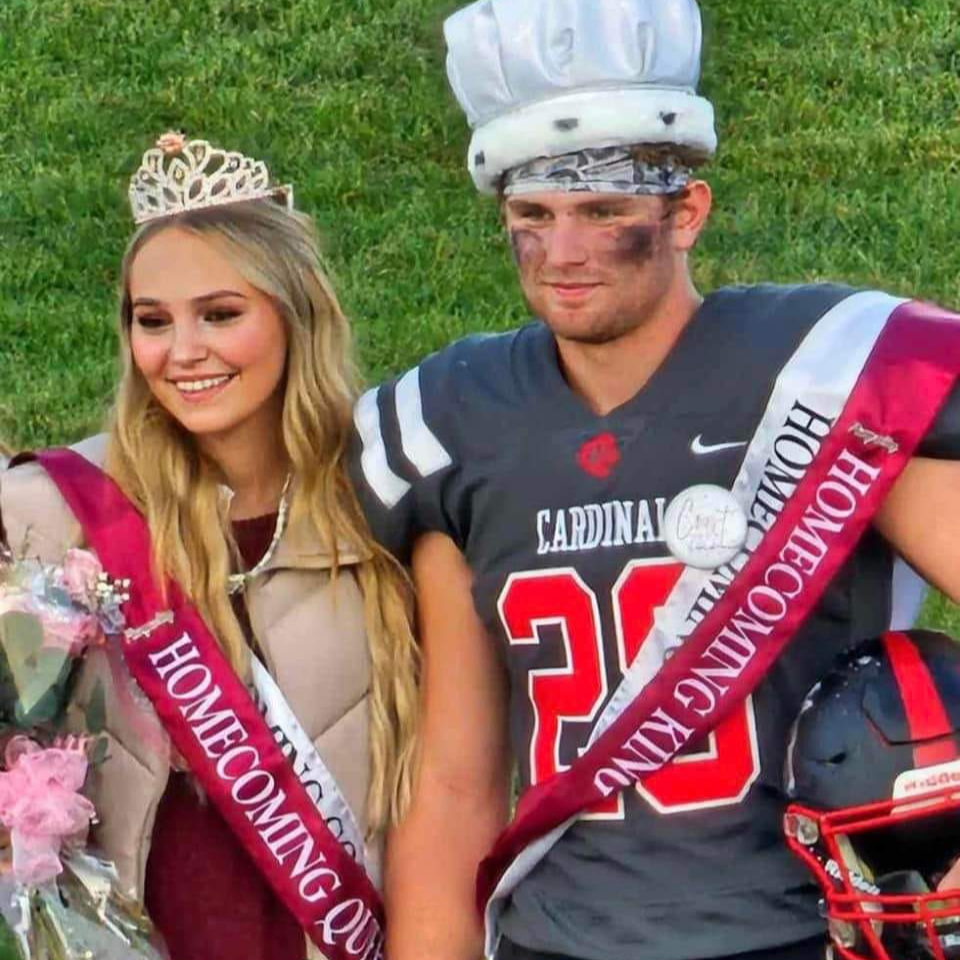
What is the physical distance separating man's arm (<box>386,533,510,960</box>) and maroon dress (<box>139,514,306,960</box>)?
0.29 meters

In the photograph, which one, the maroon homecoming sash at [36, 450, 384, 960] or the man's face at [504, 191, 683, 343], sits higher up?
the man's face at [504, 191, 683, 343]

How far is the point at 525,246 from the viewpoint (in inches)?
133

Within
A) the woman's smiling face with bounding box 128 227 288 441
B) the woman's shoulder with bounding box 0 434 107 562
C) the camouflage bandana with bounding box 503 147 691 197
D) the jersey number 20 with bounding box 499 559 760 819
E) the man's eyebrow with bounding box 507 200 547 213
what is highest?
the camouflage bandana with bounding box 503 147 691 197

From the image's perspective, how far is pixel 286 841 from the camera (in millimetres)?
3838

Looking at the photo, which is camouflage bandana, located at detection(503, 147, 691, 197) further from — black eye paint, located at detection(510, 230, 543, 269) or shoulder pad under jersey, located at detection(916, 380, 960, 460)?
shoulder pad under jersey, located at detection(916, 380, 960, 460)

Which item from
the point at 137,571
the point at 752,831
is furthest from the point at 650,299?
the point at 137,571

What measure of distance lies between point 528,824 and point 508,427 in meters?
0.60

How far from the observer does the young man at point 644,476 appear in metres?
3.29

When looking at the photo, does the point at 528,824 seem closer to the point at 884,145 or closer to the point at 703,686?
the point at 703,686

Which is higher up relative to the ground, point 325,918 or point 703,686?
point 703,686

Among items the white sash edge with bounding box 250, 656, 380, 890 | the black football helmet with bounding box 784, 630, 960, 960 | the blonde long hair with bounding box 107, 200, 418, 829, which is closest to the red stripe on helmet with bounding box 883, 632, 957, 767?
the black football helmet with bounding box 784, 630, 960, 960

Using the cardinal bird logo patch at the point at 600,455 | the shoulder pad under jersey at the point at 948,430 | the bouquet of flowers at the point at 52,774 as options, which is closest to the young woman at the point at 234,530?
the bouquet of flowers at the point at 52,774

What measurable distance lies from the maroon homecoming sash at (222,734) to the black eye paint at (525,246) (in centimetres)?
86

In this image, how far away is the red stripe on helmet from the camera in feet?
10.3
